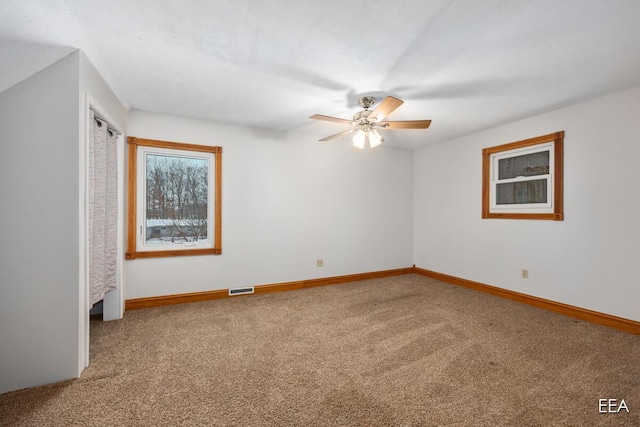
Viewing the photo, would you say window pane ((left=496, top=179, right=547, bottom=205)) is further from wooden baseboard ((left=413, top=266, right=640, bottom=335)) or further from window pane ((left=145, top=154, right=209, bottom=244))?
window pane ((left=145, top=154, right=209, bottom=244))

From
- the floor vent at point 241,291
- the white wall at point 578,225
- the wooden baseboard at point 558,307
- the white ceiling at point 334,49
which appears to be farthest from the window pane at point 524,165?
the floor vent at point 241,291

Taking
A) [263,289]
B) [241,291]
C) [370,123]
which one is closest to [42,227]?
[241,291]

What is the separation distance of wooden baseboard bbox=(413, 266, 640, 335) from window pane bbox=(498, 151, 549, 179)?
1.59 m

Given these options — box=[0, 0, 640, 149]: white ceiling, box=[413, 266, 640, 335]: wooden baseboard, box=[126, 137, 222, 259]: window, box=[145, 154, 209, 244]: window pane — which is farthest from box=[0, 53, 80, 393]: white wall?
box=[413, 266, 640, 335]: wooden baseboard

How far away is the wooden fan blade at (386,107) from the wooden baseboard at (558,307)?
299cm

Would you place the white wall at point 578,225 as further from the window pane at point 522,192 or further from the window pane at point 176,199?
the window pane at point 176,199

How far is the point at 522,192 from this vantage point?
11.7ft

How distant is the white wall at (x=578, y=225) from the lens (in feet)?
8.74

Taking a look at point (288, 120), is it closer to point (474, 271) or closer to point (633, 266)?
point (474, 271)

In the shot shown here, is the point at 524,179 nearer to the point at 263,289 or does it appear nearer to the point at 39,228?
the point at 263,289

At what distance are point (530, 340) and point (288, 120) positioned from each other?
11.5ft

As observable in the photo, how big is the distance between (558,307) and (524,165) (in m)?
1.79

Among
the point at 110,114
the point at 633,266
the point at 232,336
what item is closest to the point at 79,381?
the point at 232,336

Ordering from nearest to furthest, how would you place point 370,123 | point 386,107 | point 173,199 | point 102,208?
point 386,107
point 102,208
point 370,123
point 173,199
